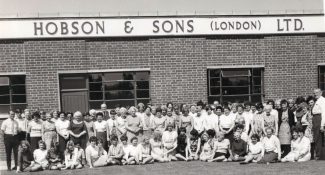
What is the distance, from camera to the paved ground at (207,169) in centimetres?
917

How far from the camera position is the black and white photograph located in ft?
34.7

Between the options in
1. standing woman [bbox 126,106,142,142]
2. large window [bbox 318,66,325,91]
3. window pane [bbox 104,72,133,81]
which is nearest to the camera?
standing woman [bbox 126,106,142,142]

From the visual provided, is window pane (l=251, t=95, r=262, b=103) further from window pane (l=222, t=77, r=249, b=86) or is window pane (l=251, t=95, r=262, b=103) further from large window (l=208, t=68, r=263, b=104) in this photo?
window pane (l=222, t=77, r=249, b=86)

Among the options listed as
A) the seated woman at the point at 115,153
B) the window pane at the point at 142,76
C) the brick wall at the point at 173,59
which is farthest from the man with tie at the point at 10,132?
the window pane at the point at 142,76

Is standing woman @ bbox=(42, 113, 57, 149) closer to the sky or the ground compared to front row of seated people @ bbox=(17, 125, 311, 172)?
closer to the sky

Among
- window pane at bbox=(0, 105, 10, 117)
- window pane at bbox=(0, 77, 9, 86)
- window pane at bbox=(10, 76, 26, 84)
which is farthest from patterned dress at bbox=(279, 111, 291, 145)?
window pane at bbox=(0, 77, 9, 86)

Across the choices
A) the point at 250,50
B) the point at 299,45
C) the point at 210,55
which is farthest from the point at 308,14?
the point at 210,55

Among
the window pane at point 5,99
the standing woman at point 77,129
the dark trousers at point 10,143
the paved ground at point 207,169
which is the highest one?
the window pane at point 5,99

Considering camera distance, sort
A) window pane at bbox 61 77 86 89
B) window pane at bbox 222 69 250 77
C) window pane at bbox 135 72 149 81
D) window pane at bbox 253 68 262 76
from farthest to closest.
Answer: window pane at bbox 253 68 262 76 → window pane at bbox 222 69 250 77 → window pane at bbox 135 72 149 81 → window pane at bbox 61 77 86 89

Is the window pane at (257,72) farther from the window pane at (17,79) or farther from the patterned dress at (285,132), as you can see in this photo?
the window pane at (17,79)

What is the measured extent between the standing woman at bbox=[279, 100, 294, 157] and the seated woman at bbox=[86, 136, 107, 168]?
178 inches

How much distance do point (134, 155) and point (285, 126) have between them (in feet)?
12.8

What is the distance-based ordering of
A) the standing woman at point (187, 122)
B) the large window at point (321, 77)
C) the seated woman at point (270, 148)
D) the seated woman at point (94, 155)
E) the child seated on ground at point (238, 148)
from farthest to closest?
1. the large window at point (321, 77)
2. the standing woman at point (187, 122)
3. the child seated on ground at point (238, 148)
4. the seated woman at point (94, 155)
5. the seated woman at point (270, 148)

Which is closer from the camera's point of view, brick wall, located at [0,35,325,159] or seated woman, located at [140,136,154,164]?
seated woman, located at [140,136,154,164]
